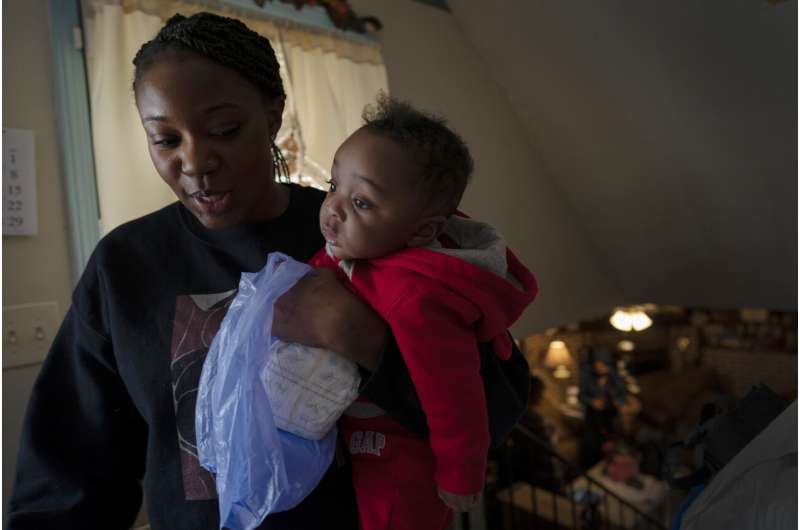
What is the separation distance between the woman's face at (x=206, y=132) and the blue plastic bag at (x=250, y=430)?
12 cm

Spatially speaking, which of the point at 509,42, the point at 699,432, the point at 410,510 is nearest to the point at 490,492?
the point at 699,432

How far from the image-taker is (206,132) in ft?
2.37

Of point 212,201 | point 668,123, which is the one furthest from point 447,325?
point 668,123

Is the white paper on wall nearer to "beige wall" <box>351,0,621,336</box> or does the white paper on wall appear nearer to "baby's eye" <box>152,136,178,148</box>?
"baby's eye" <box>152,136,178,148</box>

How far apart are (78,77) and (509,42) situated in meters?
2.00

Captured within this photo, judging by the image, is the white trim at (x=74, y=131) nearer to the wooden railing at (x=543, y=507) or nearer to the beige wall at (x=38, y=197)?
the beige wall at (x=38, y=197)

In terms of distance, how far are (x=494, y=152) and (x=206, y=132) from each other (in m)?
2.45

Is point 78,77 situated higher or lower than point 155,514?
higher

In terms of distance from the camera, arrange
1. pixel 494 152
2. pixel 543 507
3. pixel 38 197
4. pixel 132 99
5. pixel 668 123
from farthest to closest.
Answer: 1. pixel 543 507
2. pixel 494 152
3. pixel 668 123
4. pixel 132 99
5. pixel 38 197

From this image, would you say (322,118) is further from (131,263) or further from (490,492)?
(490,492)

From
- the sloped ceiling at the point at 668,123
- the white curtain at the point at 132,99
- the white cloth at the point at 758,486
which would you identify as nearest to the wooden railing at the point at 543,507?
the sloped ceiling at the point at 668,123

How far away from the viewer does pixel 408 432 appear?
30.4 inches

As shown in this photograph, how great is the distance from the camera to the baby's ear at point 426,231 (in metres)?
0.79

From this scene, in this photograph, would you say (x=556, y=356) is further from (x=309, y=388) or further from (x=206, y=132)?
(x=206, y=132)
